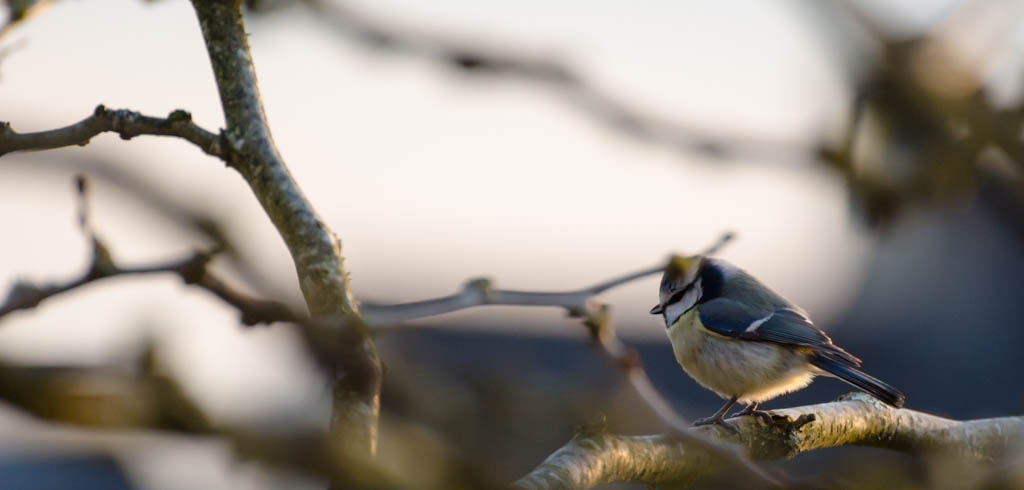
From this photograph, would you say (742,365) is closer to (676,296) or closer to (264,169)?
(676,296)

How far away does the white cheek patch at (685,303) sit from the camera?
4.85 m

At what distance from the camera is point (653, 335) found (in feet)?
45.0

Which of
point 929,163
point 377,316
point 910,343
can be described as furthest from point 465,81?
point 910,343

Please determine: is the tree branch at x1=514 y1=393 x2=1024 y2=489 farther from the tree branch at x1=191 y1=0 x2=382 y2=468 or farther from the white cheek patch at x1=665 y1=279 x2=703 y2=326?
the tree branch at x1=191 y1=0 x2=382 y2=468

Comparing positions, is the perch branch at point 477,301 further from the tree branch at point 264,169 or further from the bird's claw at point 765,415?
the bird's claw at point 765,415

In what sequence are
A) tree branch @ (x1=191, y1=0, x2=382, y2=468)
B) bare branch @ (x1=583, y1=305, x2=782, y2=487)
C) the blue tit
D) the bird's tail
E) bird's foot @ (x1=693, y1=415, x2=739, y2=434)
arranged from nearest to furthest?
bare branch @ (x1=583, y1=305, x2=782, y2=487) → tree branch @ (x1=191, y1=0, x2=382, y2=468) → bird's foot @ (x1=693, y1=415, x2=739, y2=434) → the bird's tail → the blue tit

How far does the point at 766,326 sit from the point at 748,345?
13 cm

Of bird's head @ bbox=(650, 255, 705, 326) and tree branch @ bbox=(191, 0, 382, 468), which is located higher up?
tree branch @ bbox=(191, 0, 382, 468)

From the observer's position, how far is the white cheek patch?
485cm

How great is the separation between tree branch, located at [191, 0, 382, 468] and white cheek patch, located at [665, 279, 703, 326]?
2.79 meters

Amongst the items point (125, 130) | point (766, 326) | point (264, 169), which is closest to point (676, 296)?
point (766, 326)

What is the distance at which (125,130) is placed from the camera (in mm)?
2279

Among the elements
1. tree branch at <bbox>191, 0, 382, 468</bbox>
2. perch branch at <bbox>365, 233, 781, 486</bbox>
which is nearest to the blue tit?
tree branch at <bbox>191, 0, 382, 468</bbox>

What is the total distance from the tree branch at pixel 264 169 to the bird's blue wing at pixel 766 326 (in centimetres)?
266
